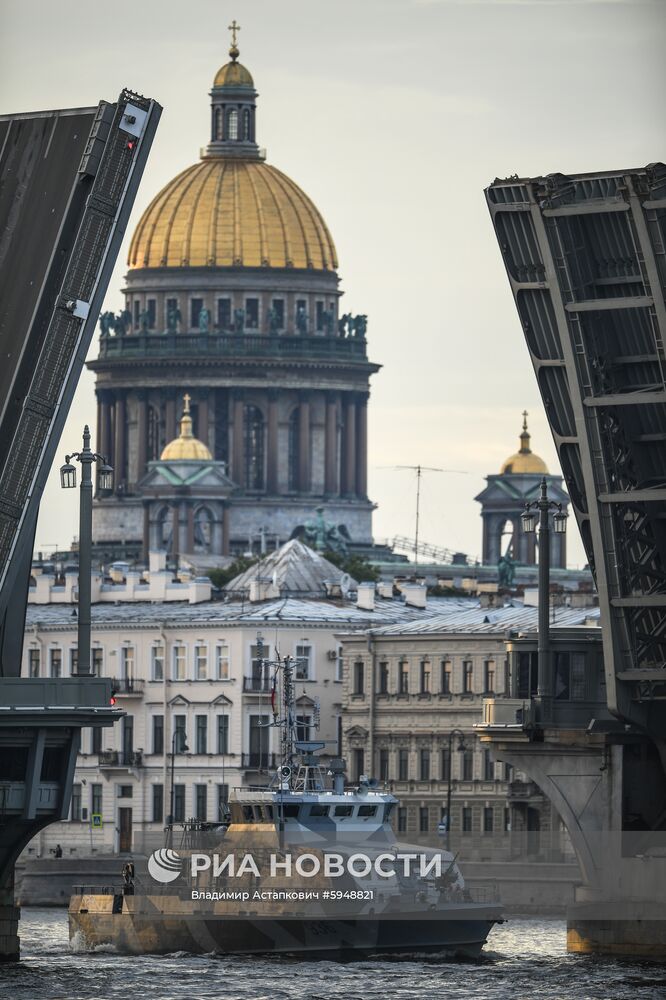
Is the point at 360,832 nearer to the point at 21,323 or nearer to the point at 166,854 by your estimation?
the point at 166,854

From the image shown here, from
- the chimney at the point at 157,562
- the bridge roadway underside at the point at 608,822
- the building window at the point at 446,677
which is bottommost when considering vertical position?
the bridge roadway underside at the point at 608,822

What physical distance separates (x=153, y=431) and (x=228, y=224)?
8995mm

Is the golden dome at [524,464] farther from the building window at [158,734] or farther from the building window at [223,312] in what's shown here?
the building window at [158,734]

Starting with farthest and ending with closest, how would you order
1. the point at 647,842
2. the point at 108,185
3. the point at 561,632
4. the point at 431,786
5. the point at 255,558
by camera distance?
the point at 255,558 < the point at 431,786 < the point at 561,632 < the point at 647,842 < the point at 108,185

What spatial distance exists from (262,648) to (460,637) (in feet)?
19.5

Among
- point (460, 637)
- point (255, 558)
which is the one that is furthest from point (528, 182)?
point (255, 558)

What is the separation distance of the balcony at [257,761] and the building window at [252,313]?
236 feet

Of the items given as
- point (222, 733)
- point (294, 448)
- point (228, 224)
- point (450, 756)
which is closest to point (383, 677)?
point (450, 756)

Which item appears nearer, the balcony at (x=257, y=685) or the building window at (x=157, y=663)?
the balcony at (x=257, y=685)

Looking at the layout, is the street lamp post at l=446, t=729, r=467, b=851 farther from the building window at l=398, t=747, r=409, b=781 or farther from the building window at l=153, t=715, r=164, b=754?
the building window at l=153, t=715, r=164, b=754

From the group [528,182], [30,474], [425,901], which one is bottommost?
[425,901]

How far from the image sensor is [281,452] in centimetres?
19125

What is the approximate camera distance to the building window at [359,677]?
119125 millimetres

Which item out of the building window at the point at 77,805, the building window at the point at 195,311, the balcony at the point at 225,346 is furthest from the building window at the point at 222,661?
the building window at the point at 195,311
